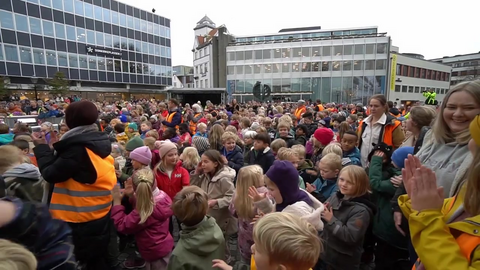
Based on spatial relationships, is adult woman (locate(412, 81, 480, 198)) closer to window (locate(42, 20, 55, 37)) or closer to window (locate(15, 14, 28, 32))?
window (locate(15, 14, 28, 32))

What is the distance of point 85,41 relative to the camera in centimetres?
3250

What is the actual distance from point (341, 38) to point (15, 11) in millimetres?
40860

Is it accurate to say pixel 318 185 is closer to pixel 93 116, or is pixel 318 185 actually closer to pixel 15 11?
Answer: pixel 93 116

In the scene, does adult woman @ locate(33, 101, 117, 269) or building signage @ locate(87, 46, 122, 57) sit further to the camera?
building signage @ locate(87, 46, 122, 57)

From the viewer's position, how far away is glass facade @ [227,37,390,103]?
37.4 metres

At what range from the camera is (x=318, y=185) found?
3.64 m

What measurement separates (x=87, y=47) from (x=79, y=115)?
37149 mm

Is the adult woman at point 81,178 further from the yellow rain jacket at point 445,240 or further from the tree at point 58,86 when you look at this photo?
the tree at point 58,86

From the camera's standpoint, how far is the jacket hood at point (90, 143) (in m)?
2.28

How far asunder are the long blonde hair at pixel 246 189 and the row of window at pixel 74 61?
1361 inches

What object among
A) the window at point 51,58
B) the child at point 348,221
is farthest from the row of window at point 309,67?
the child at point 348,221

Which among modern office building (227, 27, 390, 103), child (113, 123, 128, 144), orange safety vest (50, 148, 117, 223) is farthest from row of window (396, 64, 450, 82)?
orange safety vest (50, 148, 117, 223)

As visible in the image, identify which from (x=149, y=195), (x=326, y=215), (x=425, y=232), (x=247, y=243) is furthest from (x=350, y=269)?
(x=149, y=195)

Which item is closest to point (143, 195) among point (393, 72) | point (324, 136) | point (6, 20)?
point (324, 136)
